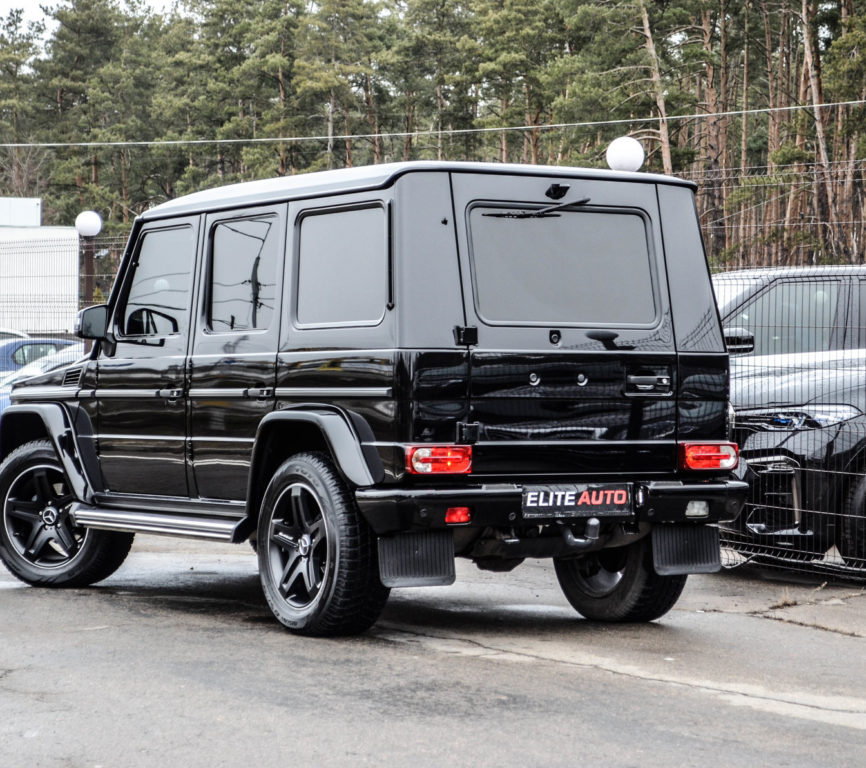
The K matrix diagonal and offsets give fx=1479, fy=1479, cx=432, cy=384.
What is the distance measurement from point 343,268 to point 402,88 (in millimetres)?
68247

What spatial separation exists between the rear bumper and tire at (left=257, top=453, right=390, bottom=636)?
211 mm

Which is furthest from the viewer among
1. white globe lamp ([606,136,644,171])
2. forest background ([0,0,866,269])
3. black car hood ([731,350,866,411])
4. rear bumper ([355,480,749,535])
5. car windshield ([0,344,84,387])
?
forest background ([0,0,866,269])

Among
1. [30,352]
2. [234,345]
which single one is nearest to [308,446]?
[234,345]

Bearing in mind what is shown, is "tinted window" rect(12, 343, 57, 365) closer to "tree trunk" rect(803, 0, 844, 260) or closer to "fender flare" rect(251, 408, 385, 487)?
"fender flare" rect(251, 408, 385, 487)

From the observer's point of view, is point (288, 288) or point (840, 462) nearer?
point (288, 288)

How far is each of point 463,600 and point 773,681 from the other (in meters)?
2.51

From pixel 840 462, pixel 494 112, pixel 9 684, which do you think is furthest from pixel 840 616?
pixel 494 112

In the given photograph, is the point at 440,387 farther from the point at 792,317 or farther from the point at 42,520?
the point at 792,317

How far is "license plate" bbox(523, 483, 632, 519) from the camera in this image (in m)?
6.41

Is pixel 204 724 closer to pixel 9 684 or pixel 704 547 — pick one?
pixel 9 684

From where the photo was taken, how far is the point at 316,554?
21.9 feet

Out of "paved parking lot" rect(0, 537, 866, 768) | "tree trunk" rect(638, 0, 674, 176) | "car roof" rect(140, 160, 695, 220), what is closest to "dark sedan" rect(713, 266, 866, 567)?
"paved parking lot" rect(0, 537, 866, 768)

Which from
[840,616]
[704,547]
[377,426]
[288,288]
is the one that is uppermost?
[288,288]

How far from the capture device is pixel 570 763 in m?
4.49
